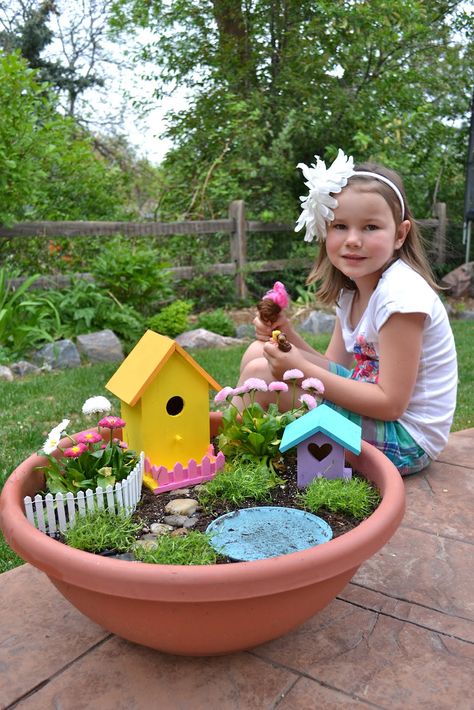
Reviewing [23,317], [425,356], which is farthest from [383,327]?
[23,317]

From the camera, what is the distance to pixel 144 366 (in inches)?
62.6

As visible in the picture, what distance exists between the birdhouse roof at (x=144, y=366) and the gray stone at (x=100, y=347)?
11.0ft

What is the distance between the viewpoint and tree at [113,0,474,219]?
305 inches

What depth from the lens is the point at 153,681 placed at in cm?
122

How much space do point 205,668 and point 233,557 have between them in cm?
22

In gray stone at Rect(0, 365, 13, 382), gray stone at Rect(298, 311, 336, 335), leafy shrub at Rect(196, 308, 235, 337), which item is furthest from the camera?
gray stone at Rect(298, 311, 336, 335)

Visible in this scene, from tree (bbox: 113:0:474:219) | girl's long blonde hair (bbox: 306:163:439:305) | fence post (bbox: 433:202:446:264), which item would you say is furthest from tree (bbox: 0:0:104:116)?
girl's long blonde hair (bbox: 306:163:439:305)

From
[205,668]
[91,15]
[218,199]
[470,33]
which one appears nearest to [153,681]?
[205,668]

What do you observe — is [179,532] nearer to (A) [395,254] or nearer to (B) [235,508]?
(B) [235,508]

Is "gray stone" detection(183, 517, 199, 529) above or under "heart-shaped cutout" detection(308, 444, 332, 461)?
under

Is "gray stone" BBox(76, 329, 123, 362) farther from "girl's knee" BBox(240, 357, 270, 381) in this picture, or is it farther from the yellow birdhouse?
the yellow birdhouse

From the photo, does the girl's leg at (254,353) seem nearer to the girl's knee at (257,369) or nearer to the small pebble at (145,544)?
the girl's knee at (257,369)

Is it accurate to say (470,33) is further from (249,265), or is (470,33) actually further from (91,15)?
(91,15)

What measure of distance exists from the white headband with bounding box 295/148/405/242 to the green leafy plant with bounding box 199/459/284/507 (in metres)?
0.71
